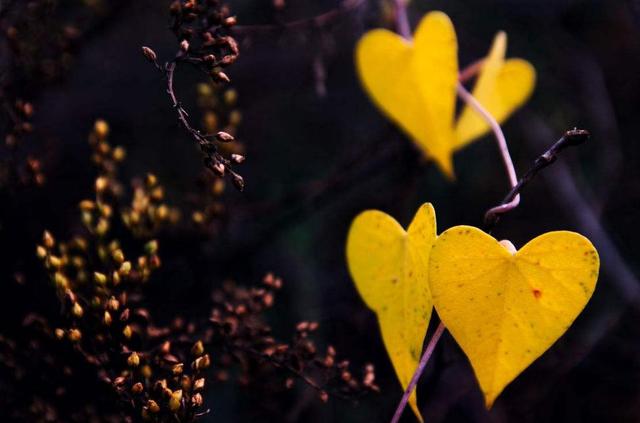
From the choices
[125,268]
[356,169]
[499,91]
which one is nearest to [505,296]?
[125,268]

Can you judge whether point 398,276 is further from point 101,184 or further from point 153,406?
point 101,184

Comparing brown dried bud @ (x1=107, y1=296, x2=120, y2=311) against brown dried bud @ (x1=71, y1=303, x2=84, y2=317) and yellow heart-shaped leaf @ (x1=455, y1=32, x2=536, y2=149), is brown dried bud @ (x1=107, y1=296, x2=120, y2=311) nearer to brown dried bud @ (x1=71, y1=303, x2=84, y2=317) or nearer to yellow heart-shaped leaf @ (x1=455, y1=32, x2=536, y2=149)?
brown dried bud @ (x1=71, y1=303, x2=84, y2=317)

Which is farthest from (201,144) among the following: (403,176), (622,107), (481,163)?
(622,107)

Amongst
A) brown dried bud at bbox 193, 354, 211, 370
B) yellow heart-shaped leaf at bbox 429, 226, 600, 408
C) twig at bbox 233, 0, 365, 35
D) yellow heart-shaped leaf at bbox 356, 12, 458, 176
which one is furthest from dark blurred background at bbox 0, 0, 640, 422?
yellow heart-shaped leaf at bbox 429, 226, 600, 408

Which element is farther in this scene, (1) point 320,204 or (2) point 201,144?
(1) point 320,204

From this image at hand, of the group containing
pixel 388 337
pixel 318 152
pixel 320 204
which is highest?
pixel 388 337

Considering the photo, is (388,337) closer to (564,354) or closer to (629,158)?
(564,354)
